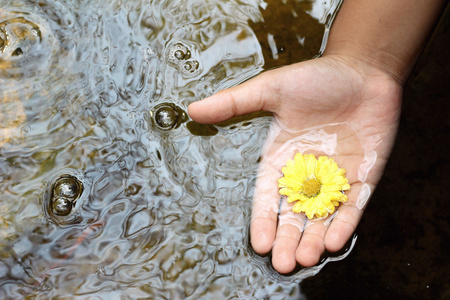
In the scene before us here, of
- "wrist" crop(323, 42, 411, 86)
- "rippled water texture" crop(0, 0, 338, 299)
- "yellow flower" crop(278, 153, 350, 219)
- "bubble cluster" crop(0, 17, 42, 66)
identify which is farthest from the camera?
"bubble cluster" crop(0, 17, 42, 66)

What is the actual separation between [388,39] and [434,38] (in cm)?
43

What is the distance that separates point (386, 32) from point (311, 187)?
1.05 meters

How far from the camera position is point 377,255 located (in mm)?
2396

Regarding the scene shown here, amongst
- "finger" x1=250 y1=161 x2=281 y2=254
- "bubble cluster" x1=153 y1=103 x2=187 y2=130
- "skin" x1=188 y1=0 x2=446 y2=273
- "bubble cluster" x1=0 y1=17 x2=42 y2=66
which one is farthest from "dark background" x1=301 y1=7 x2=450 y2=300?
"bubble cluster" x1=0 y1=17 x2=42 y2=66

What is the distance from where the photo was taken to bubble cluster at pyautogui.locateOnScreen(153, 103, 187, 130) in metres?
2.46

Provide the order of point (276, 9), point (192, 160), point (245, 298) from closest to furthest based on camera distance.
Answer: point (245, 298) < point (192, 160) < point (276, 9)

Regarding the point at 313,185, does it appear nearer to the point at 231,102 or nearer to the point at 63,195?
the point at 231,102

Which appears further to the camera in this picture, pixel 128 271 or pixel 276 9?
pixel 276 9

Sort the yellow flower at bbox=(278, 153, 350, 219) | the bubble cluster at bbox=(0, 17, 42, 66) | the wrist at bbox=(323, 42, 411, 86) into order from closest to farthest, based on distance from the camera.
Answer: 1. the yellow flower at bbox=(278, 153, 350, 219)
2. the wrist at bbox=(323, 42, 411, 86)
3. the bubble cluster at bbox=(0, 17, 42, 66)

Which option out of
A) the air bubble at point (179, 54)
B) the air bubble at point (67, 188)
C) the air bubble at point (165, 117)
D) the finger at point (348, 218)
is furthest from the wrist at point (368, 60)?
the air bubble at point (67, 188)

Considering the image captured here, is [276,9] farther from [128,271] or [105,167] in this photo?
[128,271]

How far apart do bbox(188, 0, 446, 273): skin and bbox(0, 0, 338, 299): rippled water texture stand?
0.60 ft

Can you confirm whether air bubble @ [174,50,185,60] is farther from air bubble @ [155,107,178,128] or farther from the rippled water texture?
air bubble @ [155,107,178,128]

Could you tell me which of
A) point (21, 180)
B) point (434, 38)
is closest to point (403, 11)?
point (434, 38)
